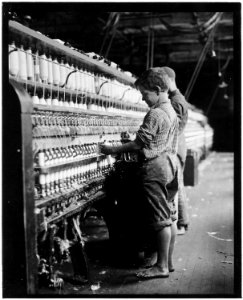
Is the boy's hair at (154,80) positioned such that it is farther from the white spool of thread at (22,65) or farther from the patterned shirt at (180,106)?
the patterned shirt at (180,106)

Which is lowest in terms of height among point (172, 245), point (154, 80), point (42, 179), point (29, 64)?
point (172, 245)

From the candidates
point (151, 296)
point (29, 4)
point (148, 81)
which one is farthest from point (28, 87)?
point (151, 296)

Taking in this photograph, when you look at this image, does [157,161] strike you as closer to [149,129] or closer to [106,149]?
[149,129]

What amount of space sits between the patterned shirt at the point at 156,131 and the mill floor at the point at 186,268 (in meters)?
0.97

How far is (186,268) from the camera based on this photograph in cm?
373

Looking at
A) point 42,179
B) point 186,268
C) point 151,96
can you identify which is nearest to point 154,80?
point 151,96

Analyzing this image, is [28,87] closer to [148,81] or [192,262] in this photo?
[148,81]

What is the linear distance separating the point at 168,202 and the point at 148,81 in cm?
114

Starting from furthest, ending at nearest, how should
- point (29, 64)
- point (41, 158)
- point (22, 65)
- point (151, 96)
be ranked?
point (151, 96), point (29, 64), point (22, 65), point (41, 158)

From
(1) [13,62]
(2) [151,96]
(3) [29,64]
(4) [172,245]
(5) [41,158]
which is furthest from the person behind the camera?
(4) [172,245]

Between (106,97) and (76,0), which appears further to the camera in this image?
(106,97)

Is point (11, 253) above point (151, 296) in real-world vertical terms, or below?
above

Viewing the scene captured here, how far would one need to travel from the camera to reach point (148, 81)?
3422 millimetres

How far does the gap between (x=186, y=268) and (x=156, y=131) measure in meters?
1.44
